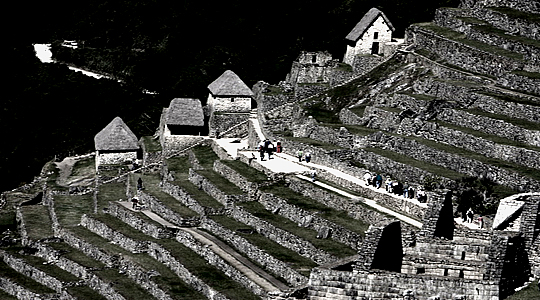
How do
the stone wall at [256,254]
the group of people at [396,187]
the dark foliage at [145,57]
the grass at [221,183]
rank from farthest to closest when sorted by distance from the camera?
the dark foliage at [145,57] < the grass at [221,183] < the group of people at [396,187] < the stone wall at [256,254]

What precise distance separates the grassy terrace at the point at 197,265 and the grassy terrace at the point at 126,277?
11.1 inches

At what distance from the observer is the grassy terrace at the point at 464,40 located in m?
70.0

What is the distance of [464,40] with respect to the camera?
7388 cm

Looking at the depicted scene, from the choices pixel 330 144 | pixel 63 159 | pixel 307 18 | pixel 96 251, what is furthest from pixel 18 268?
pixel 307 18

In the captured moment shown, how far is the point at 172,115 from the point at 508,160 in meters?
26.5

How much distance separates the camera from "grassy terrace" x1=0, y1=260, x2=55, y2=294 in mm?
61106

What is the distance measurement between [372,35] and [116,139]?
16.8 m

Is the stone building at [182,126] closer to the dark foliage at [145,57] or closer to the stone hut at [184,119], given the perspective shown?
the stone hut at [184,119]

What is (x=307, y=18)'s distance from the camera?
366 feet

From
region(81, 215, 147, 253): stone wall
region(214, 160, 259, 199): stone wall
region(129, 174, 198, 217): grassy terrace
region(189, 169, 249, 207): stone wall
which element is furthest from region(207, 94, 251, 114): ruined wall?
region(81, 215, 147, 253): stone wall

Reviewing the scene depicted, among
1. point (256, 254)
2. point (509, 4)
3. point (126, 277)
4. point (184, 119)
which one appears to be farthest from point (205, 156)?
point (256, 254)

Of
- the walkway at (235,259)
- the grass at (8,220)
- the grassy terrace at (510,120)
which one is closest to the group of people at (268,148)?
the walkway at (235,259)

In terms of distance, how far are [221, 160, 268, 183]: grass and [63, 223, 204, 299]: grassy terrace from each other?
19.5 ft

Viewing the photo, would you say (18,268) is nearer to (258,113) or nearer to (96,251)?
(96,251)
